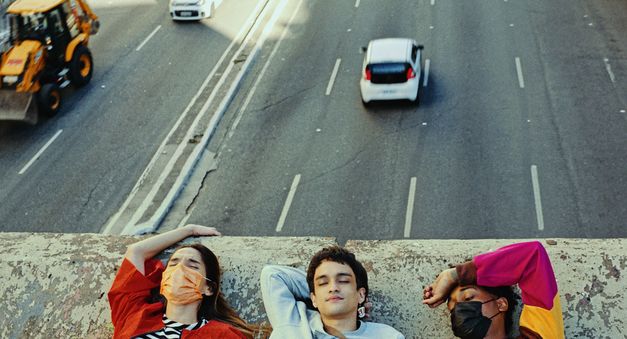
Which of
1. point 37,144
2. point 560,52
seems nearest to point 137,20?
point 37,144

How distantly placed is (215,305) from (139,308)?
64cm

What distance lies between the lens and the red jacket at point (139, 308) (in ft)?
21.4

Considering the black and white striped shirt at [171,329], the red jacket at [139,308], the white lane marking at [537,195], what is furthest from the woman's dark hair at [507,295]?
the white lane marking at [537,195]

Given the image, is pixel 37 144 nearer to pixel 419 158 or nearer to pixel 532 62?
pixel 419 158

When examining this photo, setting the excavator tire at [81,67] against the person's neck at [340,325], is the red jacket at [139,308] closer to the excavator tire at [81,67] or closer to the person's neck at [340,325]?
the person's neck at [340,325]

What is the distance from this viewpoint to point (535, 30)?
964 inches

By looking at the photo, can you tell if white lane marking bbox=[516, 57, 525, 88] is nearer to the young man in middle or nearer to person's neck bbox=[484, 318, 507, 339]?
person's neck bbox=[484, 318, 507, 339]

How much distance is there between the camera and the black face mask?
618 centimetres

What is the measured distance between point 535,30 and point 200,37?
10.6 metres

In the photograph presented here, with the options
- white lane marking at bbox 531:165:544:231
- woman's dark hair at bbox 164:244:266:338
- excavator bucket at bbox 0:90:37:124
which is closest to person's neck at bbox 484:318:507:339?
woman's dark hair at bbox 164:244:266:338

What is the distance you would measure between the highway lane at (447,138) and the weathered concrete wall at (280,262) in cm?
821

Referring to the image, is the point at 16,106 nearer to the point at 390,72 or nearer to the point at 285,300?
the point at 390,72

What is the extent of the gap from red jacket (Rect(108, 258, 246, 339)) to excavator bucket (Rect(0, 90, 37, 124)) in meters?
14.3

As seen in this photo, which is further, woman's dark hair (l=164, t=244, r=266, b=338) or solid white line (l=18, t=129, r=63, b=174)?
solid white line (l=18, t=129, r=63, b=174)
